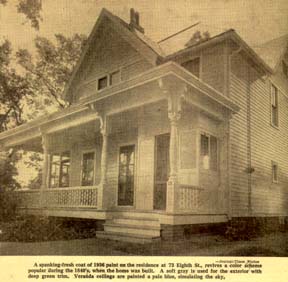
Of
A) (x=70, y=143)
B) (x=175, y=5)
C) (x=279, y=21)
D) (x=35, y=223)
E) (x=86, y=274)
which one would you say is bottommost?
(x=86, y=274)

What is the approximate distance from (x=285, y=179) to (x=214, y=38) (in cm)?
375

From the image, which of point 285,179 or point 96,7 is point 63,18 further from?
point 285,179

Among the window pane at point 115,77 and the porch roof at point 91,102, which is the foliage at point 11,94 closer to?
the porch roof at point 91,102

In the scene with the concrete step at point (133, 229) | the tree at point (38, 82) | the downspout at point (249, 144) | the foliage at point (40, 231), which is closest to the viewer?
the concrete step at point (133, 229)

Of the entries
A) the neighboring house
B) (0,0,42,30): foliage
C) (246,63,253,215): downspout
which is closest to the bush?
the neighboring house

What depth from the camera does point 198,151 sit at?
617 centimetres

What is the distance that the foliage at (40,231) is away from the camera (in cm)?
596

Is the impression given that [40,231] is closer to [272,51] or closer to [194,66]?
[194,66]

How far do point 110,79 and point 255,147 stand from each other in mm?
3833

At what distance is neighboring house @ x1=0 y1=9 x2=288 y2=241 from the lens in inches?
222

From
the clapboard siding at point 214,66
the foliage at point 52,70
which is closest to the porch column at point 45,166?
the foliage at point 52,70

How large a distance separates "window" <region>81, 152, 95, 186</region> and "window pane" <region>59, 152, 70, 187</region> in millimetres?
925

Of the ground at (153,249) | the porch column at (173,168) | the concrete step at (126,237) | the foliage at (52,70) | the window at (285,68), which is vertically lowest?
the ground at (153,249)

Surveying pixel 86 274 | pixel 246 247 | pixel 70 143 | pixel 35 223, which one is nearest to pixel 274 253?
pixel 246 247
